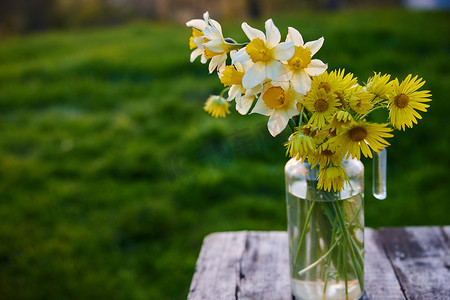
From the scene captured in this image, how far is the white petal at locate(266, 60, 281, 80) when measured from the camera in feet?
2.46

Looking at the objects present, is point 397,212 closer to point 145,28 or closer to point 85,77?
point 85,77

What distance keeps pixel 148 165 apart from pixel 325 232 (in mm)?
2171

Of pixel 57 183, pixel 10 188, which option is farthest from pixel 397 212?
pixel 10 188

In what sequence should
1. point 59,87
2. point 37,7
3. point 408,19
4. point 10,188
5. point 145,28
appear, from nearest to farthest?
Answer: point 10,188
point 59,87
point 408,19
point 145,28
point 37,7

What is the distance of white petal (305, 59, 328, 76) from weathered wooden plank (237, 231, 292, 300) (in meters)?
0.52

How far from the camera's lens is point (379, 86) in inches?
31.8

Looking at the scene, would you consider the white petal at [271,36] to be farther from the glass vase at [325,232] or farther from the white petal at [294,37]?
the glass vase at [325,232]

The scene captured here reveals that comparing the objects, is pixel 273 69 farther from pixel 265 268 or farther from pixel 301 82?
pixel 265 268

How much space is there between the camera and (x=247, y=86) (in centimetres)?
76

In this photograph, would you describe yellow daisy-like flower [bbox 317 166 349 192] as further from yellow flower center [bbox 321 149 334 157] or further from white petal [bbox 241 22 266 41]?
white petal [bbox 241 22 266 41]

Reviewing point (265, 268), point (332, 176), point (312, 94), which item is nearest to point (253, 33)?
point (312, 94)

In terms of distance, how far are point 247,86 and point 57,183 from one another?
2.39 m

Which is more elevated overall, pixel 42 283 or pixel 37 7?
pixel 37 7

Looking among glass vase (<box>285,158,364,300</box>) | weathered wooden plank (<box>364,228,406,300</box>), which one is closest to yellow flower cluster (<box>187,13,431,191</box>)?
glass vase (<box>285,158,364,300</box>)
